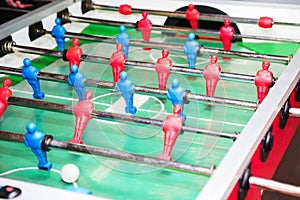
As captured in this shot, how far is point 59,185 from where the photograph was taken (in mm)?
1772

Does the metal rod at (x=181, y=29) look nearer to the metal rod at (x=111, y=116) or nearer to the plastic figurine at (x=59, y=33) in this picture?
the plastic figurine at (x=59, y=33)

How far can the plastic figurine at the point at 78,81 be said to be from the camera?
2074mm

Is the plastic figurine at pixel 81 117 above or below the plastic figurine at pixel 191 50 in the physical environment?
below

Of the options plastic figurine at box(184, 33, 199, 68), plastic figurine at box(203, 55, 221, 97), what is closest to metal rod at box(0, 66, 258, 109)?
plastic figurine at box(203, 55, 221, 97)

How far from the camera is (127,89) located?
2000 mm

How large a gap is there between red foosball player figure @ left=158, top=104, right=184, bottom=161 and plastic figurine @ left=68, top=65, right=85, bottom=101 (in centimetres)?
40

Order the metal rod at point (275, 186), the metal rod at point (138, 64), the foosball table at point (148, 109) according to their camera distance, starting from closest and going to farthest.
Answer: the metal rod at point (275, 186), the foosball table at point (148, 109), the metal rod at point (138, 64)

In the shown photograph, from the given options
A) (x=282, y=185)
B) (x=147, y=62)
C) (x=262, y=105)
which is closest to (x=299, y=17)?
(x=147, y=62)

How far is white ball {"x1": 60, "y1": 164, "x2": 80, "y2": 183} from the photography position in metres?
1.74

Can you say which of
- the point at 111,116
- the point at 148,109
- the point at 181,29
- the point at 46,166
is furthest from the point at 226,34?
the point at 46,166

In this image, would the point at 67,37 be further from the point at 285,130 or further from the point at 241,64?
the point at 285,130

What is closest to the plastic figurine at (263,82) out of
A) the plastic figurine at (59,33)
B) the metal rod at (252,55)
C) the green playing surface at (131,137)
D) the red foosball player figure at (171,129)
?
the green playing surface at (131,137)

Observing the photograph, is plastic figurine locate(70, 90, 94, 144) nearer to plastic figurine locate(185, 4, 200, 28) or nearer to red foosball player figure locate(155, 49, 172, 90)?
red foosball player figure locate(155, 49, 172, 90)

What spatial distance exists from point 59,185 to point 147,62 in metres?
0.70
